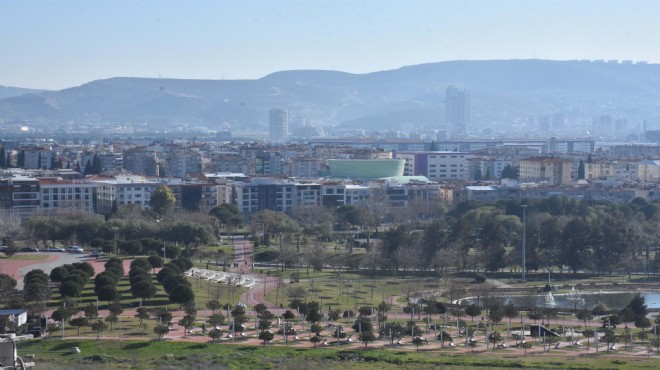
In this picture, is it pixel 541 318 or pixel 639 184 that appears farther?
pixel 639 184

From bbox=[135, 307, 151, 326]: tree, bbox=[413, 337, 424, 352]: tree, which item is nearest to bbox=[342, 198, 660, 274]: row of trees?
bbox=[135, 307, 151, 326]: tree

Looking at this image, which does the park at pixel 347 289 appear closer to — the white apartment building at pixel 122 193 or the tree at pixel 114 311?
the tree at pixel 114 311

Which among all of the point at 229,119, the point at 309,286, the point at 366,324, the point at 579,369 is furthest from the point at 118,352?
the point at 229,119

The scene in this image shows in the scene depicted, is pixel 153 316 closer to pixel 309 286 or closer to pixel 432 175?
pixel 309 286

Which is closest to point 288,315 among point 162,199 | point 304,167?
point 162,199

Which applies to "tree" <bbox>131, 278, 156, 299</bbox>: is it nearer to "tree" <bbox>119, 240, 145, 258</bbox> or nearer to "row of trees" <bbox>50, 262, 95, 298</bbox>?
"row of trees" <bbox>50, 262, 95, 298</bbox>
